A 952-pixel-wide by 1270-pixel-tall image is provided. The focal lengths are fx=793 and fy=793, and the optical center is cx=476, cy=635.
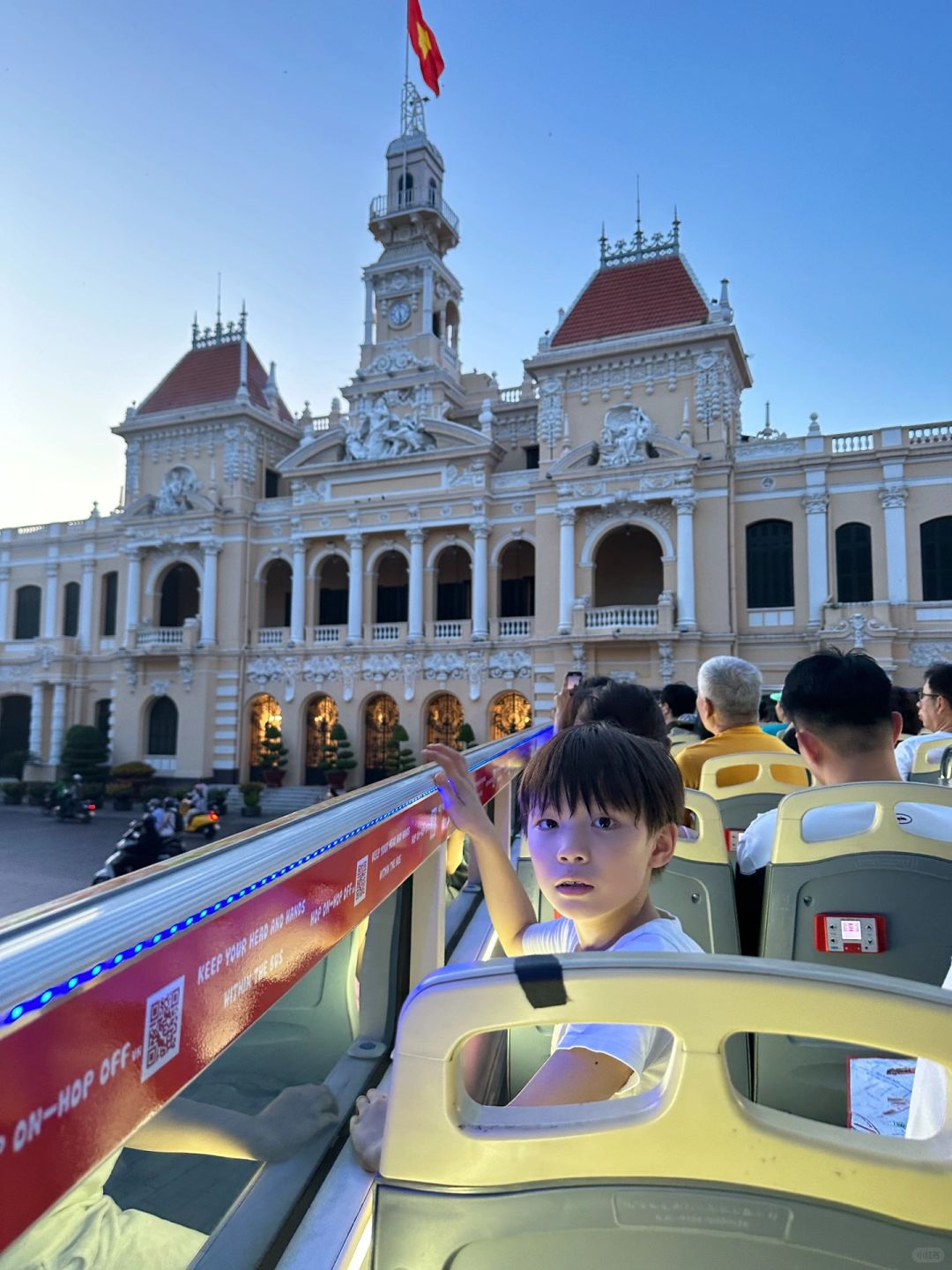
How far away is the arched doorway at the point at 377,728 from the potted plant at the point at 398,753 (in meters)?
0.71

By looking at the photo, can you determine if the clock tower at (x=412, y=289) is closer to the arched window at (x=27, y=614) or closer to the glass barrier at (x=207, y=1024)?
the arched window at (x=27, y=614)

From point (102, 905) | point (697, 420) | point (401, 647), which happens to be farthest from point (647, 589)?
point (102, 905)

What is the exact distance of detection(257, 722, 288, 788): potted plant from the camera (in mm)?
24719

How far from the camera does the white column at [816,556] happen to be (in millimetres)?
20031

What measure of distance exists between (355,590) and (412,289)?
1021 centimetres

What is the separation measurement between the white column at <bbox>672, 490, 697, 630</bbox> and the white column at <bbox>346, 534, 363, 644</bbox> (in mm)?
9903

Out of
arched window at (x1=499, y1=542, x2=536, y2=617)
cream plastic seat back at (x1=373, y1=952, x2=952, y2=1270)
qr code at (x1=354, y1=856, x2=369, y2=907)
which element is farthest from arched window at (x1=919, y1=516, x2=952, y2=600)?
cream plastic seat back at (x1=373, y1=952, x2=952, y2=1270)

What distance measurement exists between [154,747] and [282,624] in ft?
19.9

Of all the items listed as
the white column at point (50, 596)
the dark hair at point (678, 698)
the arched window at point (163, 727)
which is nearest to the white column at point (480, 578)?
the arched window at point (163, 727)

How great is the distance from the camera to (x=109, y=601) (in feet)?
99.8

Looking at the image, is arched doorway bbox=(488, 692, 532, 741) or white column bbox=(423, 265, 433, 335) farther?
white column bbox=(423, 265, 433, 335)

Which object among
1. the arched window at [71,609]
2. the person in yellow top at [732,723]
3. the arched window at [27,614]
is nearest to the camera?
the person in yellow top at [732,723]

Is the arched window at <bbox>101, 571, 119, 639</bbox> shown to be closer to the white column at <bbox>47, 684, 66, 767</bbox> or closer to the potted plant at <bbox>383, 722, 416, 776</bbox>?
the white column at <bbox>47, 684, 66, 767</bbox>

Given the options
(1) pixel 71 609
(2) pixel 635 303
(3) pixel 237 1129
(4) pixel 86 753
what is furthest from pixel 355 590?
(3) pixel 237 1129
